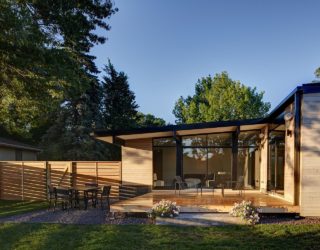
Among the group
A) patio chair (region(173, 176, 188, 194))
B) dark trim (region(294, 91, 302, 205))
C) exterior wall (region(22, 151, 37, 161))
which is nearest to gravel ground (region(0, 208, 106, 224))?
patio chair (region(173, 176, 188, 194))

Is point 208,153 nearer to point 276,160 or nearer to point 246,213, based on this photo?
point 276,160

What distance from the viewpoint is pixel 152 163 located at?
1436 cm

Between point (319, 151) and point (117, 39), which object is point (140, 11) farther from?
point (319, 151)

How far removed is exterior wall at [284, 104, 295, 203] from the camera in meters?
10.2

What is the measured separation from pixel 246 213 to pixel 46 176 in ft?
33.7

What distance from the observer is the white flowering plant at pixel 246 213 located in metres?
8.50

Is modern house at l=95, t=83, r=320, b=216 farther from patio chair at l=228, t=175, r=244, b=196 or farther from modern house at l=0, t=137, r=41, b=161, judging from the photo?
modern house at l=0, t=137, r=41, b=161

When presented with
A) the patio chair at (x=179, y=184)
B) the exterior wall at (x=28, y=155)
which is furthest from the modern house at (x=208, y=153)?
the exterior wall at (x=28, y=155)

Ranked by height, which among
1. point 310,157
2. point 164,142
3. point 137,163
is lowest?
point 137,163

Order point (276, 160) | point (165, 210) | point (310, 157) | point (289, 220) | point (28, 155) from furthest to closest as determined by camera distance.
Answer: point (28, 155) < point (276, 160) < point (310, 157) < point (289, 220) < point (165, 210)

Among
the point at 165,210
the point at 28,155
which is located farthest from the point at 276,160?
the point at 28,155

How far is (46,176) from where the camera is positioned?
51.3ft

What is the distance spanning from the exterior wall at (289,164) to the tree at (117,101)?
60.8ft

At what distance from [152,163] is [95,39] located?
569cm
